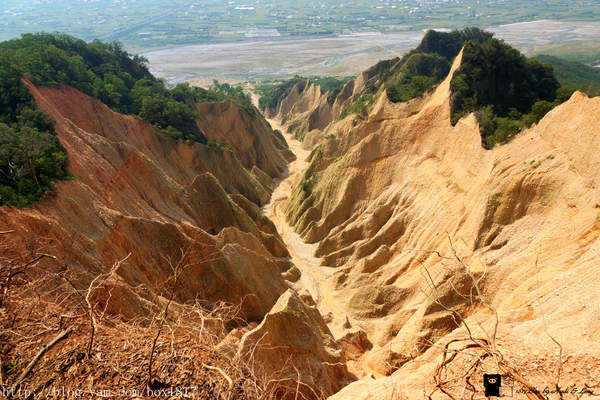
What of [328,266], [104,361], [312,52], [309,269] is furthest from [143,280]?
[312,52]

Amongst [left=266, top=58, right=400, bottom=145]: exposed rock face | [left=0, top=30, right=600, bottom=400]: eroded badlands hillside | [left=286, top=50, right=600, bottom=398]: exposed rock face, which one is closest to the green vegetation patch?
[left=0, top=30, right=600, bottom=400]: eroded badlands hillside

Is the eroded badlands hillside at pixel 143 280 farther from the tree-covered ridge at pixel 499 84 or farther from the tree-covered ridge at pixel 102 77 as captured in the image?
the tree-covered ridge at pixel 499 84

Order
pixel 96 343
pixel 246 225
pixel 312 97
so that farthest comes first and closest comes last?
pixel 312 97
pixel 246 225
pixel 96 343

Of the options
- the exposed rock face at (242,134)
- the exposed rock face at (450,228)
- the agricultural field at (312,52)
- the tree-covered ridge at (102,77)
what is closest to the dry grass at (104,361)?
the exposed rock face at (450,228)

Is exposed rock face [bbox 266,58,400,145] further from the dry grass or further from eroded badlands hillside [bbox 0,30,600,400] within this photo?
the dry grass

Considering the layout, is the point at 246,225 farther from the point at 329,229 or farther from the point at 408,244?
the point at 408,244

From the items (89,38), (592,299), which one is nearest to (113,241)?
(592,299)

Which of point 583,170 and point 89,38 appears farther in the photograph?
point 89,38
